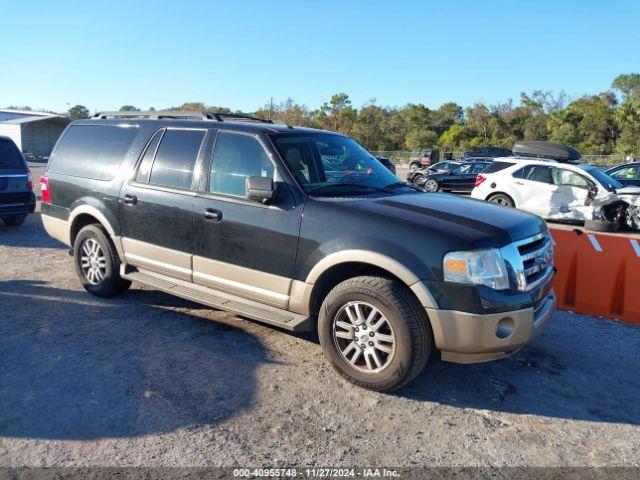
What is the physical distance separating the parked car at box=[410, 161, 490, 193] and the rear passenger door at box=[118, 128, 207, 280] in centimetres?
1579

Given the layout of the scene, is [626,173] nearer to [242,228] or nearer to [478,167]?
[478,167]

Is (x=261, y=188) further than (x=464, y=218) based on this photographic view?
Yes

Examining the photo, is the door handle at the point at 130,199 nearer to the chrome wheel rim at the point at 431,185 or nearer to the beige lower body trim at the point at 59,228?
the beige lower body trim at the point at 59,228

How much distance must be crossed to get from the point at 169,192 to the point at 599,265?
14.8 ft

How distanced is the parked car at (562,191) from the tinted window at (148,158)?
10.3 meters

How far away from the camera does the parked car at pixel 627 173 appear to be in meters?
14.7

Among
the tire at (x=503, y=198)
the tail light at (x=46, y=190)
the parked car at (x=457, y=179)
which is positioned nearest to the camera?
the tail light at (x=46, y=190)

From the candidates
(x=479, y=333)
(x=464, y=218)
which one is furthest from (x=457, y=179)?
(x=479, y=333)

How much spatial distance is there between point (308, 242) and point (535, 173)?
1074cm

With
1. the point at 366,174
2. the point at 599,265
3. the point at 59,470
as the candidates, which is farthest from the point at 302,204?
the point at 599,265

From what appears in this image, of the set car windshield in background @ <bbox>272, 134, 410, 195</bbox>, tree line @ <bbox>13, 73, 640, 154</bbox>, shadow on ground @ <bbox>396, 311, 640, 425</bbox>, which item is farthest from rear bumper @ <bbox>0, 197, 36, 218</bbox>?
tree line @ <bbox>13, 73, 640, 154</bbox>

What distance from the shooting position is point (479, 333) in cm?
345

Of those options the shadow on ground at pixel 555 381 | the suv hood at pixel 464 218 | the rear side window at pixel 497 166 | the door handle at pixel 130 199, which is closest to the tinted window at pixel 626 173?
the rear side window at pixel 497 166

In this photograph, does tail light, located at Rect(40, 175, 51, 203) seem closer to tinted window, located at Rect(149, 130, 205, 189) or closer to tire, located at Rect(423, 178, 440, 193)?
tinted window, located at Rect(149, 130, 205, 189)
